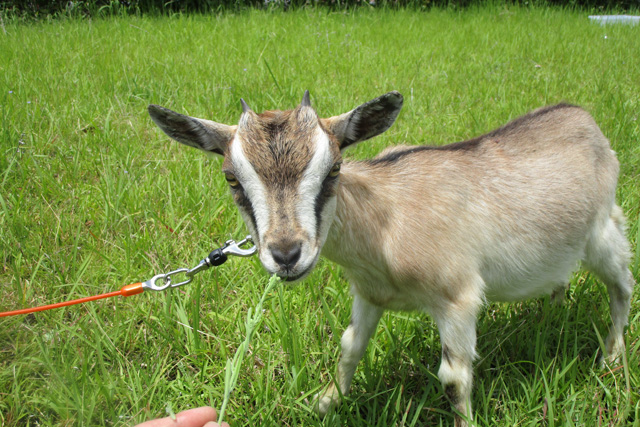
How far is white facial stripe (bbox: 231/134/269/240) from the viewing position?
1.91m

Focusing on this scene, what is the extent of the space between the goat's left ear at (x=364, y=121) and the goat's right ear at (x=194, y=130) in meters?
0.45

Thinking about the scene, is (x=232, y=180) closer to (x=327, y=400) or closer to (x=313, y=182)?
(x=313, y=182)

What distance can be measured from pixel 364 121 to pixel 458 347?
42.5 inches

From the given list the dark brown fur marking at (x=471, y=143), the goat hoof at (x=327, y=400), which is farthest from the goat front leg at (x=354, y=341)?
the dark brown fur marking at (x=471, y=143)

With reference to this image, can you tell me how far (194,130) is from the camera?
2.26m

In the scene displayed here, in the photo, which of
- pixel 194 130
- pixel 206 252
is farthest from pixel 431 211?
pixel 206 252

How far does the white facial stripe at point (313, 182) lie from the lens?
6.24ft

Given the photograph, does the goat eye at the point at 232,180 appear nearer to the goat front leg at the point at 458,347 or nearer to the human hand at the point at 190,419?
the human hand at the point at 190,419

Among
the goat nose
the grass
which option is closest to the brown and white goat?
the goat nose

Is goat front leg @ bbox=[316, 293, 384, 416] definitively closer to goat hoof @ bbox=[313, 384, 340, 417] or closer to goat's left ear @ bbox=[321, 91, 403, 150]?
goat hoof @ bbox=[313, 384, 340, 417]

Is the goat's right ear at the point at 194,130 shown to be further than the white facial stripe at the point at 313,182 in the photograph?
Yes

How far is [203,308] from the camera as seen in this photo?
2.96m

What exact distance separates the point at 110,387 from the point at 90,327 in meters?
0.62

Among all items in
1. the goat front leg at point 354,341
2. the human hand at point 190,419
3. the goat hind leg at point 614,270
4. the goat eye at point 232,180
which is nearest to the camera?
the human hand at point 190,419
